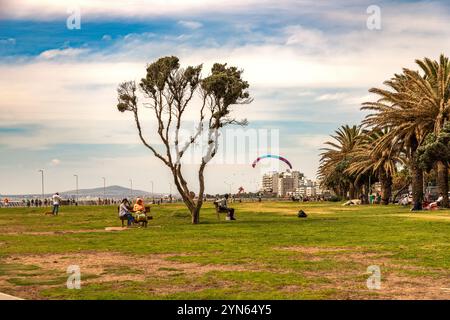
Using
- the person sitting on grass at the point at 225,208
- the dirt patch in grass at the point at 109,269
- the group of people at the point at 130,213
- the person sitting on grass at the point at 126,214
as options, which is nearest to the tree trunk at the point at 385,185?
the person sitting on grass at the point at 225,208

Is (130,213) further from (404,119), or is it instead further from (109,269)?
(404,119)

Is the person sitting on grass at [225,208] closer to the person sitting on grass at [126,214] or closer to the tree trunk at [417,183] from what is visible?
the person sitting on grass at [126,214]

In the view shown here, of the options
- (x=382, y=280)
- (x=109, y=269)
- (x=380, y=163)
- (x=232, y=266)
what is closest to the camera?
(x=382, y=280)

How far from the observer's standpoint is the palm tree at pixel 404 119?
4691 centimetres

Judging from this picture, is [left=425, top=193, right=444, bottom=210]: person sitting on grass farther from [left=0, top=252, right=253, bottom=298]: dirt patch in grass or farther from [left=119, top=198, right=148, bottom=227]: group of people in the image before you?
[left=0, top=252, right=253, bottom=298]: dirt patch in grass

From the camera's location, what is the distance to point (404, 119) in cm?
4844

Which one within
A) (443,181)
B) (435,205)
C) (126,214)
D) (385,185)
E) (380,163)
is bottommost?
(435,205)

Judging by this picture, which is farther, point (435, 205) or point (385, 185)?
point (385, 185)

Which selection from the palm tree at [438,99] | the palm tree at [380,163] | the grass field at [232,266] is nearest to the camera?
the grass field at [232,266]

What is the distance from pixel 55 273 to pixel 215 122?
65.5ft

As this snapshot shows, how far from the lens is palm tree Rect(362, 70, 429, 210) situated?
46906 millimetres

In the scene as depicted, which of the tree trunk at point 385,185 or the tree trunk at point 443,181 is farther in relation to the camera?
the tree trunk at point 385,185

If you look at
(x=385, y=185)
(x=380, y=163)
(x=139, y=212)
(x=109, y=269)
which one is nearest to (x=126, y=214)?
(x=139, y=212)
